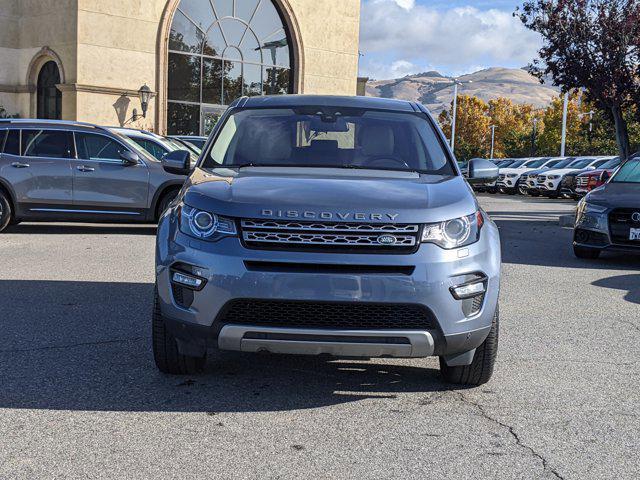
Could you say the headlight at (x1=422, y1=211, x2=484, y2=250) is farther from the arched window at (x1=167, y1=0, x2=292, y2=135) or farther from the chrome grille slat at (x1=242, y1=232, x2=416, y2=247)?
the arched window at (x1=167, y1=0, x2=292, y2=135)

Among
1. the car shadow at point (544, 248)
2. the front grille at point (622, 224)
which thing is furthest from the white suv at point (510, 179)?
the front grille at point (622, 224)

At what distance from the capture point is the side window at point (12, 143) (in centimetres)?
1384

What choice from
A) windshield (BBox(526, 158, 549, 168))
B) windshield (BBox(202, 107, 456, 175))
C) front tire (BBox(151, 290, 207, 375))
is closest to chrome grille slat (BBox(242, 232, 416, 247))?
front tire (BBox(151, 290, 207, 375))

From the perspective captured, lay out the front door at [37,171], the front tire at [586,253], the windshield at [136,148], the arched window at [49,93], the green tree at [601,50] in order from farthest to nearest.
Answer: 1. the arched window at [49,93]
2. the green tree at [601,50]
3. the windshield at [136,148]
4. the front door at [37,171]
5. the front tire at [586,253]

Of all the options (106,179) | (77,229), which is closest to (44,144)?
(106,179)

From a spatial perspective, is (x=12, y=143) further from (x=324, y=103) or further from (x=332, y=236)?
(x=332, y=236)

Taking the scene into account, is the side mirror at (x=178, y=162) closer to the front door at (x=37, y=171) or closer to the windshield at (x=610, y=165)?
the front door at (x=37, y=171)

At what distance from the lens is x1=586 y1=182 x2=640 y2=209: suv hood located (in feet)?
36.7

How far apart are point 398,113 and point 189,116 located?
3158 cm

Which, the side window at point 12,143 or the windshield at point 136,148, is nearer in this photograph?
the side window at point 12,143

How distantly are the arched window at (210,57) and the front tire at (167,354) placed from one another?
31979mm

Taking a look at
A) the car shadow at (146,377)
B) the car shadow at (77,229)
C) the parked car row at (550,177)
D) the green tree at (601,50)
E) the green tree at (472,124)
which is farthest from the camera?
the green tree at (472,124)

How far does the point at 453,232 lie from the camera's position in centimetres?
454

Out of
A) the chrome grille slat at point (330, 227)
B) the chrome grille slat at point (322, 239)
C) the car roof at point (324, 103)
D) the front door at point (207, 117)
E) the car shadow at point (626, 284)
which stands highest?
the front door at point (207, 117)
